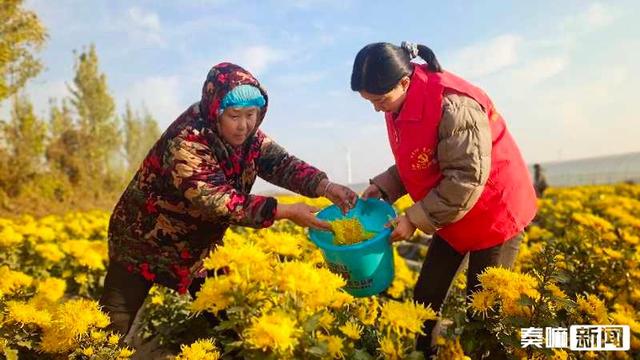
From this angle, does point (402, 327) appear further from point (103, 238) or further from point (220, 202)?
point (103, 238)

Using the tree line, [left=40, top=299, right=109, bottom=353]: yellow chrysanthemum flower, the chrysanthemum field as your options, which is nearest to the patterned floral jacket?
the chrysanthemum field

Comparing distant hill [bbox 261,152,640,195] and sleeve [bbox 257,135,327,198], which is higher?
sleeve [bbox 257,135,327,198]

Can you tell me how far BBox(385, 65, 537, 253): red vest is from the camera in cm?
220

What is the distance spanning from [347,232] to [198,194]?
0.67m

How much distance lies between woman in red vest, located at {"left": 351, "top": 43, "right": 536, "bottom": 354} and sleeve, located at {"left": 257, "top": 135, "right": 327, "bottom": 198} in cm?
52

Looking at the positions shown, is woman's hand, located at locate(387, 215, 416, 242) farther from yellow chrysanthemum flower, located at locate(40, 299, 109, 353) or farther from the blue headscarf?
yellow chrysanthemum flower, located at locate(40, 299, 109, 353)

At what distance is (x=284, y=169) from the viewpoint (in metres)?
2.82

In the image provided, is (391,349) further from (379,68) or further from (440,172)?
(379,68)

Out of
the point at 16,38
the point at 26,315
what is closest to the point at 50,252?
the point at 26,315

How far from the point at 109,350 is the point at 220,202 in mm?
716

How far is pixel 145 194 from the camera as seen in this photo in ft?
Answer: 8.05

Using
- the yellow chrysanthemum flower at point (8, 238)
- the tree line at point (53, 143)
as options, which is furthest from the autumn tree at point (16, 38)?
the yellow chrysanthemum flower at point (8, 238)

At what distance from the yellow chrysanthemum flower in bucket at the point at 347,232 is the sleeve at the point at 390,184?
56cm

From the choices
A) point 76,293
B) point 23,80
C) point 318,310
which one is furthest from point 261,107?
point 23,80
